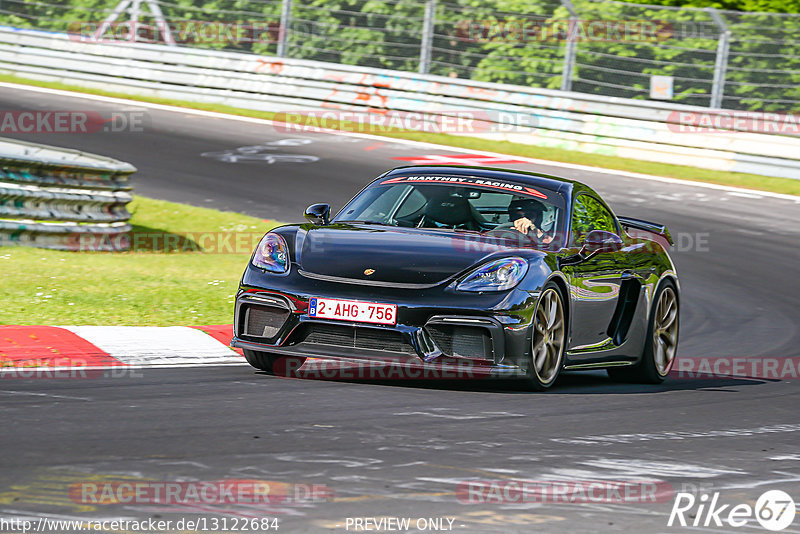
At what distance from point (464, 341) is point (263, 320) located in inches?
44.3

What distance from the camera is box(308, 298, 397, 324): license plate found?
730cm

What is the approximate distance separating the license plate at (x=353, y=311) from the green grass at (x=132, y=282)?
237 centimetres

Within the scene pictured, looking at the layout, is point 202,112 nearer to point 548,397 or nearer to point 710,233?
point 710,233

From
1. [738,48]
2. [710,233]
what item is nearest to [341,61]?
[738,48]

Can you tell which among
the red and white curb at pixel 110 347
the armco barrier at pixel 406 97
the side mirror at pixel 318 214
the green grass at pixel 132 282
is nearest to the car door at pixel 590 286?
the side mirror at pixel 318 214

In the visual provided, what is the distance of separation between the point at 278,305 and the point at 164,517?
3.24 meters

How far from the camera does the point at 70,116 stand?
2114cm

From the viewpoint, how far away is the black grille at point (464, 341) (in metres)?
7.33

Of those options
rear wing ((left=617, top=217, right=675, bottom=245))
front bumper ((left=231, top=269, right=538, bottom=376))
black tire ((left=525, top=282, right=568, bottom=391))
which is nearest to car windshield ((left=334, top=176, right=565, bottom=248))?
black tire ((left=525, top=282, right=568, bottom=391))

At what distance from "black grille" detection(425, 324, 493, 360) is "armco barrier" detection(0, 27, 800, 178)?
43.7 feet

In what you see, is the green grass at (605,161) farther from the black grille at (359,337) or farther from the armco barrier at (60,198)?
the black grille at (359,337)

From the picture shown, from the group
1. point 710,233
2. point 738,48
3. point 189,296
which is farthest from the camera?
point 738,48

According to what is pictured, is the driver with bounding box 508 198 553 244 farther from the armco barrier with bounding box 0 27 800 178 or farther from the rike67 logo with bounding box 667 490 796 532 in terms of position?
the armco barrier with bounding box 0 27 800 178

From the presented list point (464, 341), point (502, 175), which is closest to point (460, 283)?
point (464, 341)
